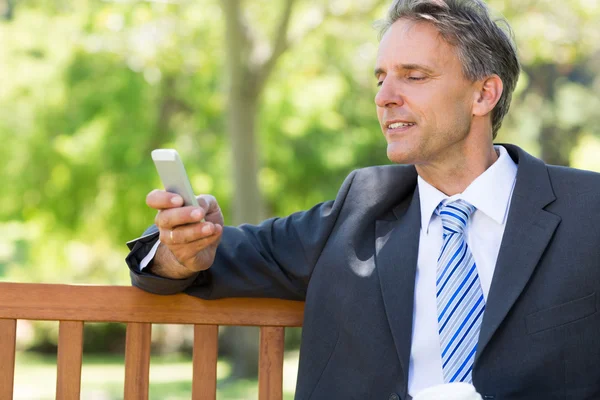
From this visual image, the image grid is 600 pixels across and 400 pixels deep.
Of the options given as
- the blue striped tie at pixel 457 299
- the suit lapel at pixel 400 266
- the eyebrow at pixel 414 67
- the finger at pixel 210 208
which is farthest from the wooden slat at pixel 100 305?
the eyebrow at pixel 414 67

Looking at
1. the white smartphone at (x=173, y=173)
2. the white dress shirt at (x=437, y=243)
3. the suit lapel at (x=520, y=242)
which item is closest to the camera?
the white smartphone at (x=173, y=173)

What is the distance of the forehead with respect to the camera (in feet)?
8.82

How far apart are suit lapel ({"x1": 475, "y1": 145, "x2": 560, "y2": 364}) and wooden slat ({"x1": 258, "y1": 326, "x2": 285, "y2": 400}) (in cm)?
65

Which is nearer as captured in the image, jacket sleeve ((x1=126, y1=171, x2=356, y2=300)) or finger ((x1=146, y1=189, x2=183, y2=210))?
finger ((x1=146, y1=189, x2=183, y2=210))

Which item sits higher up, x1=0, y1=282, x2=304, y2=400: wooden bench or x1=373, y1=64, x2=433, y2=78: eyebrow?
x1=373, y1=64, x2=433, y2=78: eyebrow

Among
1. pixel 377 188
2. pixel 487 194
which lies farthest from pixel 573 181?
pixel 377 188

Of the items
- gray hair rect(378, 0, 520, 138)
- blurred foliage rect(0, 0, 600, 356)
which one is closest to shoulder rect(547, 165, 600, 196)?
gray hair rect(378, 0, 520, 138)

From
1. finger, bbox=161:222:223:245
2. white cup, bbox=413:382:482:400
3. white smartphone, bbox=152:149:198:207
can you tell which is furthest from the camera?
finger, bbox=161:222:223:245

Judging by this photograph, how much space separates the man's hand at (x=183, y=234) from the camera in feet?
7.30

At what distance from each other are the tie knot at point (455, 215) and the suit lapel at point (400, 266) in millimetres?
82

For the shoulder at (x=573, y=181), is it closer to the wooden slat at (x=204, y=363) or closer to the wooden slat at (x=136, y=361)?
the wooden slat at (x=204, y=363)

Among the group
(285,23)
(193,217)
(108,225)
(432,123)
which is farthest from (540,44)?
(193,217)

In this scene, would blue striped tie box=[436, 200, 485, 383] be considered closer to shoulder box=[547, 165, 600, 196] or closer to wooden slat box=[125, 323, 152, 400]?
shoulder box=[547, 165, 600, 196]

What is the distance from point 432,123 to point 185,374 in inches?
430
